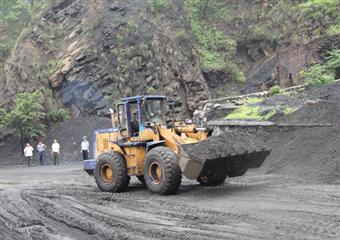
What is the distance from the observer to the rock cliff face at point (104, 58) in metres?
30.0

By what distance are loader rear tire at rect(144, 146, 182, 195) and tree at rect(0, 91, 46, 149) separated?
18.0 metres

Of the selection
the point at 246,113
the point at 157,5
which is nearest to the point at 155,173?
the point at 246,113

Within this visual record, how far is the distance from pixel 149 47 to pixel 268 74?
7.61m

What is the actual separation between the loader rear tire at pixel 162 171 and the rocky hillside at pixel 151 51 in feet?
59.9

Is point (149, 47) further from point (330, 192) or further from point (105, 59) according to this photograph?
point (330, 192)

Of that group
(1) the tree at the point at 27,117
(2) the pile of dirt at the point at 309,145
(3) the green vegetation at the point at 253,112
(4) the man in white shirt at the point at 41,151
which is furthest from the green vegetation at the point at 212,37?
(2) the pile of dirt at the point at 309,145

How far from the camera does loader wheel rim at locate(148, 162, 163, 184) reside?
438 inches

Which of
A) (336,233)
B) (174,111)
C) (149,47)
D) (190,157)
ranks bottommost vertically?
(336,233)

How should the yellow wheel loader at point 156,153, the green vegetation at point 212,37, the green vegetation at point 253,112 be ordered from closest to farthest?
the yellow wheel loader at point 156,153 < the green vegetation at point 253,112 < the green vegetation at point 212,37

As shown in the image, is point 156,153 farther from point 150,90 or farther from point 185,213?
point 150,90

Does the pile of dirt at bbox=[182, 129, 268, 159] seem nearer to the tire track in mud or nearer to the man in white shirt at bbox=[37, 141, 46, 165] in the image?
the tire track in mud

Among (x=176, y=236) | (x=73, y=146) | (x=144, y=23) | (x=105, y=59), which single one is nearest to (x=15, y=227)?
(x=176, y=236)

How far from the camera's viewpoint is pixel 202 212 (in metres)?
8.93

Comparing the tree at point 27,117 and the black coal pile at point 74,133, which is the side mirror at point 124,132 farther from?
the tree at point 27,117
